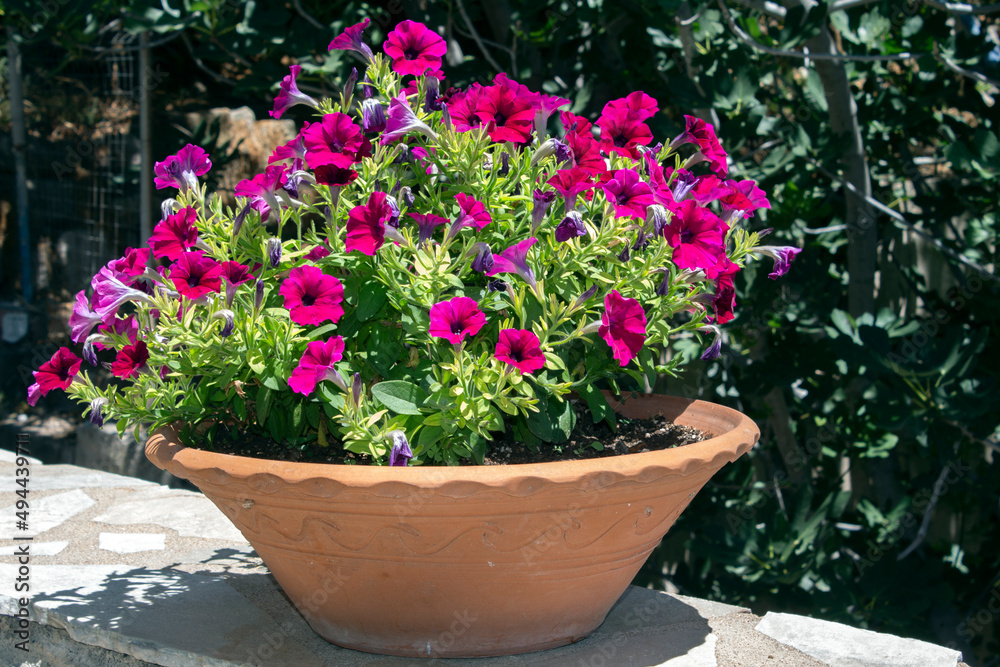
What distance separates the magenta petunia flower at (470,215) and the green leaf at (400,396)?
26 centimetres

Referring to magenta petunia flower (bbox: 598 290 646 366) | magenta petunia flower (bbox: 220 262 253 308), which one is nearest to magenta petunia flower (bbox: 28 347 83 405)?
magenta petunia flower (bbox: 220 262 253 308)

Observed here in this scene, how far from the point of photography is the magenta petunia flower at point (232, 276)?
4.42ft

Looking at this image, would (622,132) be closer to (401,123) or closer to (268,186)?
(401,123)

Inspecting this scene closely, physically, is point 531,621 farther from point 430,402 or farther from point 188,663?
point 188,663

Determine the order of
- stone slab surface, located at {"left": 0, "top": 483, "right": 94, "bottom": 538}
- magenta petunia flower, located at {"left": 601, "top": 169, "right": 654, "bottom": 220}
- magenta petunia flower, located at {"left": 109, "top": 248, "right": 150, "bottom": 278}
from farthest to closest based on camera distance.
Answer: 1. stone slab surface, located at {"left": 0, "top": 483, "right": 94, "bottom": 538}
2. magenta petunia flower, located at {"left": 109, "top": 248, "right": 150, "bottom": 278}
3. magenta petunia flower, located at {"left": 601, "top": 169, "right": 654, "bottom": 220}

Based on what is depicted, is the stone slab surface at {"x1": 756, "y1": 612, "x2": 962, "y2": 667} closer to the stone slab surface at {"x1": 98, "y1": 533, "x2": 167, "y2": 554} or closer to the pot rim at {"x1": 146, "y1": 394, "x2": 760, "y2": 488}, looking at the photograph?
the pot rim at {"x1": 146, "y1": 394, "x2": 760, "y2": 488}

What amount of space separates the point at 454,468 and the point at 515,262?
1.09ft

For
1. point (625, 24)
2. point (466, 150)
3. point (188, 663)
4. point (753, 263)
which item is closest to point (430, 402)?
point (466, 150)

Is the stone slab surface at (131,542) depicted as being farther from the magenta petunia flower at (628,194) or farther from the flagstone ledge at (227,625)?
the magenta petunia flower at (628,194)

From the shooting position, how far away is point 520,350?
1.24 meters

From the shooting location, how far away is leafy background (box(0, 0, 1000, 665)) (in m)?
2.48

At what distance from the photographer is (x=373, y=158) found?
58.4 inches

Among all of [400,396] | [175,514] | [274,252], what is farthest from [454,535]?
[175,514]

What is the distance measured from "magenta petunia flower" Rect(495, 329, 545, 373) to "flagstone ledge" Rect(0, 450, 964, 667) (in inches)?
22.3
